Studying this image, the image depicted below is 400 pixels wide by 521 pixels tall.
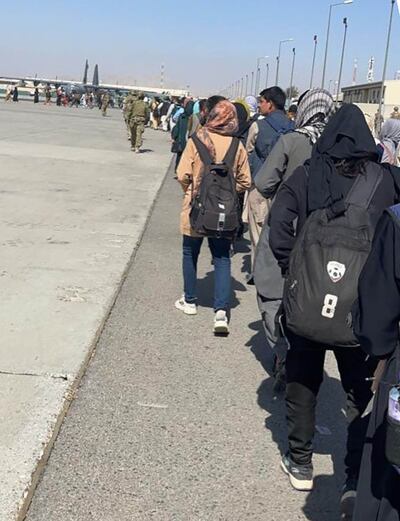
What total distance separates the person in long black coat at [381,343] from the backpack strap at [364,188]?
679 mm

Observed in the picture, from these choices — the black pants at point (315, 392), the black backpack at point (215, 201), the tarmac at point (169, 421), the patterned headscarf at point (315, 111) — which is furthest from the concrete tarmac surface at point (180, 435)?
the patterned headscarf at point (315, 111)

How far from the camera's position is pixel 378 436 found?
2.04 m

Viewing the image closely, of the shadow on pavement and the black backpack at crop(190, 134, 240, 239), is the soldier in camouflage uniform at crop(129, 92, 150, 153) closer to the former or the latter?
the shadow on pavement

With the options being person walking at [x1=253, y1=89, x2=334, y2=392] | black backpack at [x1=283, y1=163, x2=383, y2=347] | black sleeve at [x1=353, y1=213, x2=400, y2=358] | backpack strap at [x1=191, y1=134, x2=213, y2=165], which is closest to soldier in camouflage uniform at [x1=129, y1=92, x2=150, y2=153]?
backpack strap at [x1=191, y1=134, x2=213, y2=165]

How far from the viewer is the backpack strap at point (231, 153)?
4.99m

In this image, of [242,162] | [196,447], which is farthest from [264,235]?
[242,162]

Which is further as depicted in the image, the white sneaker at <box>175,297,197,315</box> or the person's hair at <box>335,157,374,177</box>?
the white sneaker at <box>175,297,197,315</box>

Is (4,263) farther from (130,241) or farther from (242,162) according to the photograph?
(242,162)

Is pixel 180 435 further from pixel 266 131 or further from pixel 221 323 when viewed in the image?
pixel 266 131

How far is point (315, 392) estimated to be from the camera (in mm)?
3068

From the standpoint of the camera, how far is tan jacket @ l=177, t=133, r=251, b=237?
4996 mm

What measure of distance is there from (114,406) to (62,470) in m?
0.71

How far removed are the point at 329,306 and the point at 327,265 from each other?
17 cm

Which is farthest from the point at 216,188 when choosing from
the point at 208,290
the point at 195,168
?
the point at 208,290
